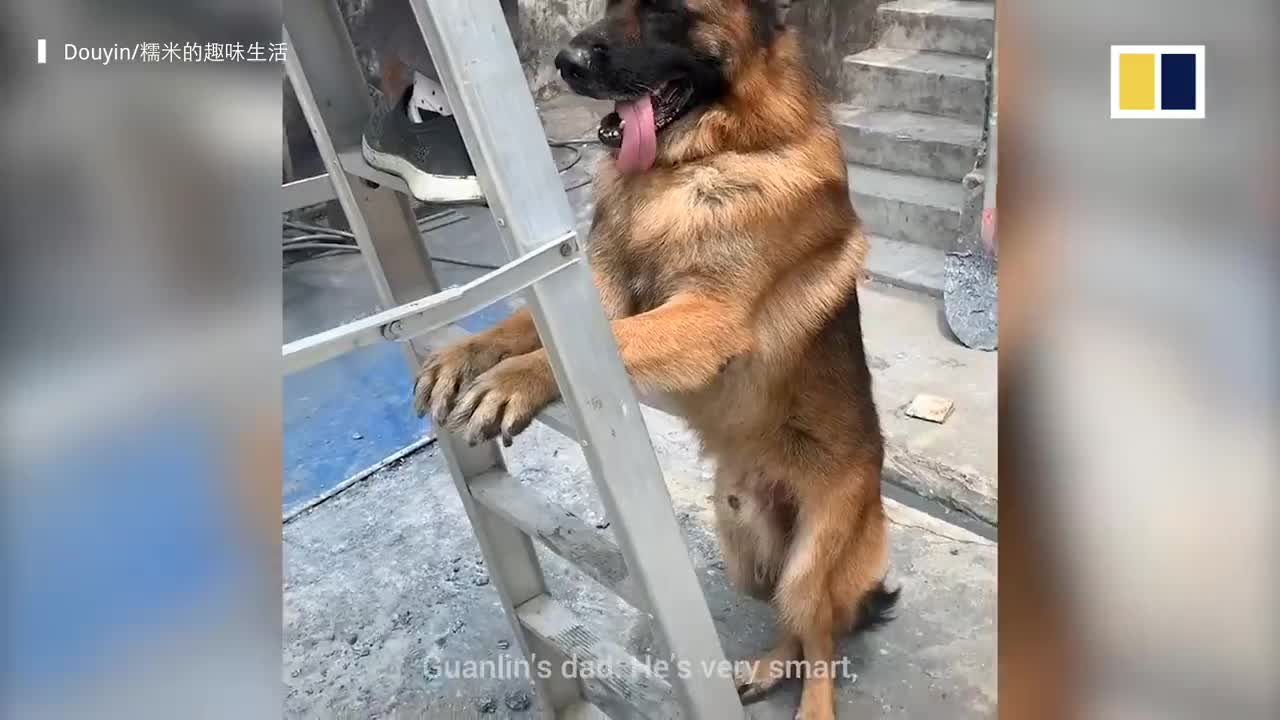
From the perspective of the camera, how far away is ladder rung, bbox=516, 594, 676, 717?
45.0 inches

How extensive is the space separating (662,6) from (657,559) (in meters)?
0.68

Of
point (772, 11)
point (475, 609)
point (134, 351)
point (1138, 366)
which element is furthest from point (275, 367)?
point (475, 609)

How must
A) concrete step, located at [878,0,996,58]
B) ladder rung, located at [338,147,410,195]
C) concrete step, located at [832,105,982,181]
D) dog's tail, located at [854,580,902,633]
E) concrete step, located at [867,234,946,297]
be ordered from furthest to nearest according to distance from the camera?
concrete step, located at [867,234,946,297]
concrete step, located at [832,105,982,181]
concrete step, located at [878,0,996,58]
dog's tail, located at [854,580,902,633]
ladder rung, located at [338,147,410,195]

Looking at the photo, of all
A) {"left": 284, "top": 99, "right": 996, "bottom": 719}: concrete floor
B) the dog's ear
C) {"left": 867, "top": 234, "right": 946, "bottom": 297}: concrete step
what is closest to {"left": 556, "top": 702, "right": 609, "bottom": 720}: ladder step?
{"left": 284, "top": 99, "right": 996, "bottom": 719}: concrete floor

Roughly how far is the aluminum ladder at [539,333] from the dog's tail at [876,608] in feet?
1.56

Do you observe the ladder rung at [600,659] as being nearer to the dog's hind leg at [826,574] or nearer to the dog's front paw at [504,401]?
the dog's hind leg at [826,574]

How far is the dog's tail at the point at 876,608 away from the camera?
1539 millimetres

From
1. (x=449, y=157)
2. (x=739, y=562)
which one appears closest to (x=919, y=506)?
(x=739, y=562)

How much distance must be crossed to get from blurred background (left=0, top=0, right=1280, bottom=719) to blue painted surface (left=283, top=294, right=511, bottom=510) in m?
1.44

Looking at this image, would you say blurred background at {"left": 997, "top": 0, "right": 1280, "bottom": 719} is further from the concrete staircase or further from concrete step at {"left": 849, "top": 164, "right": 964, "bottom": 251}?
concrete step at {"left": 849, "top": 164, "right": 964, "bottom": 251}

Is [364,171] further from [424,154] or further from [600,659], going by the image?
[600,659]

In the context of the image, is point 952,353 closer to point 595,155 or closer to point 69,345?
point 595,155

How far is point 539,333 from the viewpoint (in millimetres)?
786

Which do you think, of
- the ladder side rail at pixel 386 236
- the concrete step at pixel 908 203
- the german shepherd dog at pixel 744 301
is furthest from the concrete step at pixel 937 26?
the ladder side rail at pixel 386 236
